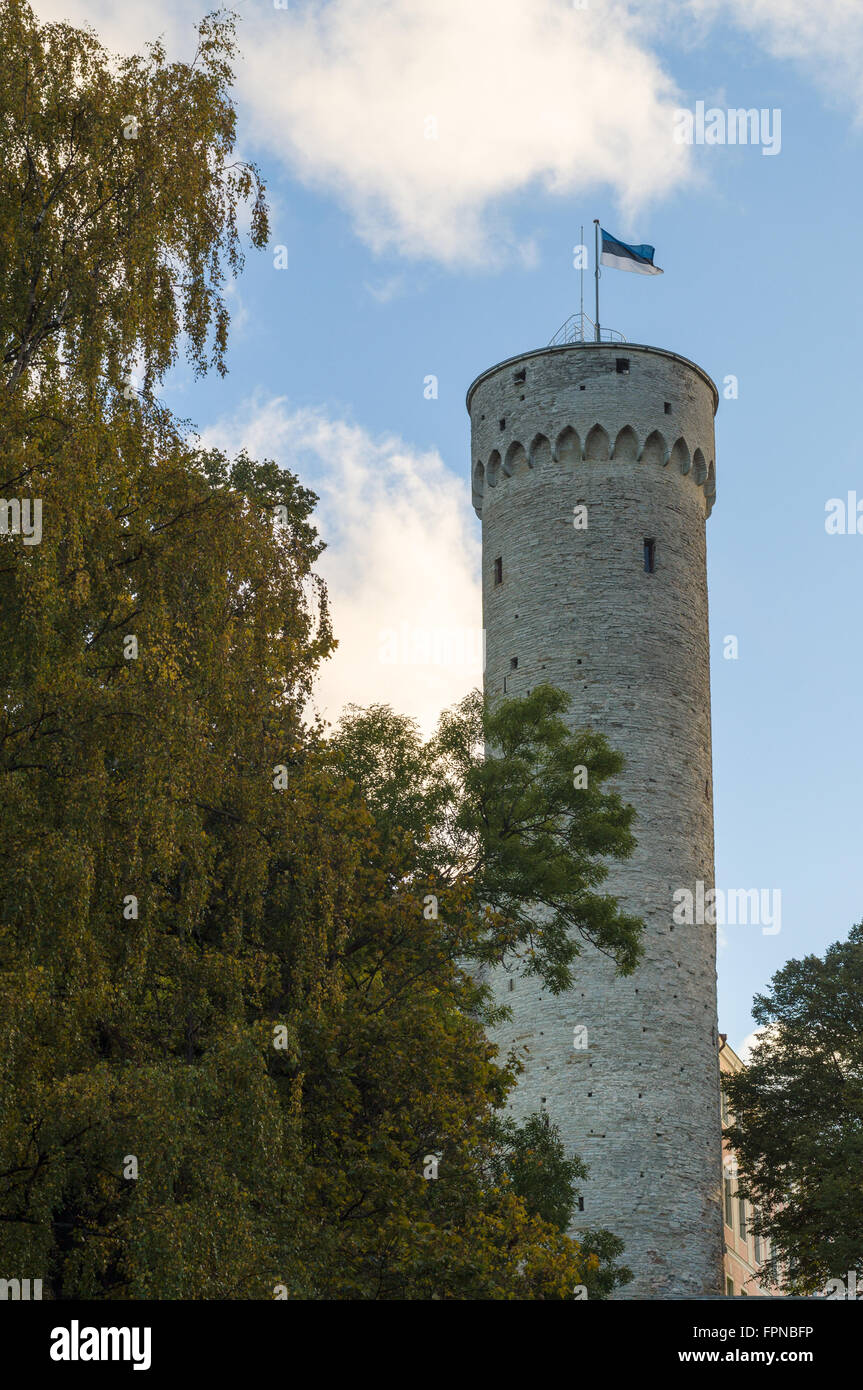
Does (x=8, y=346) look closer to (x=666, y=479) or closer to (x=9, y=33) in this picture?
(x=9, y=33)

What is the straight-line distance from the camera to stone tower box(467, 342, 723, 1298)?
35.8 metres

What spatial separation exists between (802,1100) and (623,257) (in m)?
18.5

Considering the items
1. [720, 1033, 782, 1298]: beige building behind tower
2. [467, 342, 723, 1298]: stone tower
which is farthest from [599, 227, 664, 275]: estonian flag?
[720, 1033, 782, 1298]: beige building behind tower

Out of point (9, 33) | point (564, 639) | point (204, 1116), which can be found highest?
point (564, 639)

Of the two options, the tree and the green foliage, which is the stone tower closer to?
the tree

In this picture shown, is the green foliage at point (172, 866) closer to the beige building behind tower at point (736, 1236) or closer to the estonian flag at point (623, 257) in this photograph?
the estonian flag at point (623, 257)

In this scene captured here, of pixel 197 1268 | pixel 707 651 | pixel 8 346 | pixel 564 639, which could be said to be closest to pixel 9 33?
pixel 8 346

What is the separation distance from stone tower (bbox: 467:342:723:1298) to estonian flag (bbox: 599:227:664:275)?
217cm

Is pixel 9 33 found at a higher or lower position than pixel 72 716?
higher

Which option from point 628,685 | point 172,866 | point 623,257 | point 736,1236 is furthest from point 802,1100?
point 172,866

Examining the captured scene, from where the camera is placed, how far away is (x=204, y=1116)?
1324 centimetres

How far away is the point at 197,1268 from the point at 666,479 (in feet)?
100

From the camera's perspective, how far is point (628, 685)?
38.5 m

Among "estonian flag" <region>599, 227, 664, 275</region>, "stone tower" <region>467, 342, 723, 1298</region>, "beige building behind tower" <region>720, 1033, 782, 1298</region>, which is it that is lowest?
"beige building behind tower" <region>720, 1033, 782, 1298</region>
